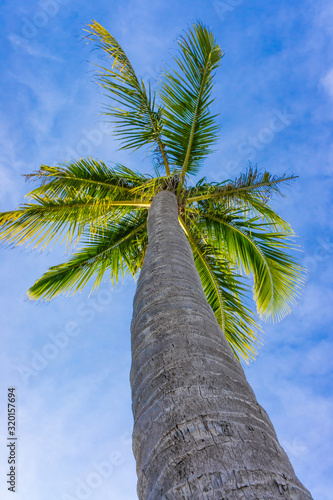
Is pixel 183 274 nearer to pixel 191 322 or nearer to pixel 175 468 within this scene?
pixel 191 322

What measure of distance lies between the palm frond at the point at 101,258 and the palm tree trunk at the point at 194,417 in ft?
15.0

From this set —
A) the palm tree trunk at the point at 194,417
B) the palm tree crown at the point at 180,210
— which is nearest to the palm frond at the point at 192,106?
the palm tree crown at the point at 180,210

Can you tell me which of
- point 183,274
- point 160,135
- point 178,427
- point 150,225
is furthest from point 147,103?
point 178,427

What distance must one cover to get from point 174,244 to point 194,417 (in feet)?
6.41

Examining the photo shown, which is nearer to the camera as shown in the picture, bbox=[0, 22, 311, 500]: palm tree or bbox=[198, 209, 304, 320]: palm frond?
bbox=[0, 22, 311, 500]: palm tree

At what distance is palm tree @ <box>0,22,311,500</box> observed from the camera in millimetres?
1519

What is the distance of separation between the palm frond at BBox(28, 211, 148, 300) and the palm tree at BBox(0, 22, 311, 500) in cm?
2

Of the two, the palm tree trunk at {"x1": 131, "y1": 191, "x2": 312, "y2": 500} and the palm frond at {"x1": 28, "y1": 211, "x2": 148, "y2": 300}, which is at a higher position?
the palm frond at {"x1": 28, "y1": 211, "x2": 148, "y2": 300}

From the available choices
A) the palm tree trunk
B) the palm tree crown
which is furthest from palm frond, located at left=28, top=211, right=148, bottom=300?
the palm tree trunk

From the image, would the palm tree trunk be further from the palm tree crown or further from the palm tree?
the palm tree crown

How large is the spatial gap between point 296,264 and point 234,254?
109cm

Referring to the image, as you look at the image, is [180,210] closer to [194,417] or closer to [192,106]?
[192,106]

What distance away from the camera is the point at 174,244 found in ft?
10.2

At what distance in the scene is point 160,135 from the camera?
6340 millimetres
